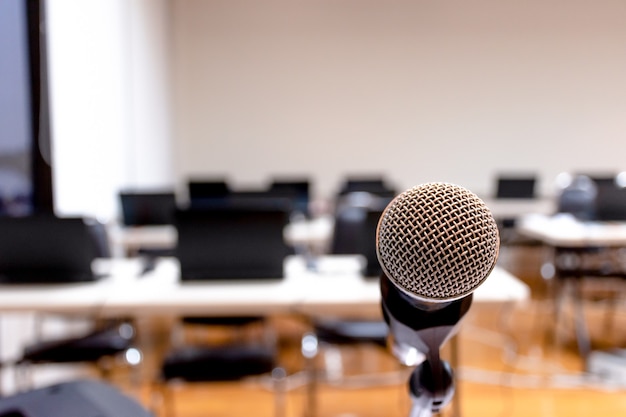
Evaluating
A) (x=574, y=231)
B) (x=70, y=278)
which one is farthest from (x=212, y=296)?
(x=574, y=231)

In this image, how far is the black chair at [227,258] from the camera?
186 centimetres

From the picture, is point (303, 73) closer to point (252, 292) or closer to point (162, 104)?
point (162, 104)

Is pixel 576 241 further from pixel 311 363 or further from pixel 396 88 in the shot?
pixel 396 88

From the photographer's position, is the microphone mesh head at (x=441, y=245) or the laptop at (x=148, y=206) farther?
the laptop at (x=148, y=206)

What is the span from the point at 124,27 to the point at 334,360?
3.18 meters

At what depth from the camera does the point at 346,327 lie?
246cm

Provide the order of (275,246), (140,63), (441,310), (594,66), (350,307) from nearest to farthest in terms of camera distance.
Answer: (441,310) < (350,307) < (275,246) < (140,63) < (594,66)

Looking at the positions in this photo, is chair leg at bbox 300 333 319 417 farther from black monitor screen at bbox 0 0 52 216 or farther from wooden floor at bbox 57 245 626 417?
black monitor screen at bbox 0 0 52 216

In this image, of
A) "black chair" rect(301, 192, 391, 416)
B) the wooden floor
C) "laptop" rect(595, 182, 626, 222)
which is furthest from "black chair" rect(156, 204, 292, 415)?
"laptop" rect(595, 182, 626, 222)

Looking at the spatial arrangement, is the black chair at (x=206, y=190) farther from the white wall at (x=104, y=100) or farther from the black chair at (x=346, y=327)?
the black chair at (x=346, y=327)

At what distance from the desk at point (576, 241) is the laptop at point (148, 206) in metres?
2.43

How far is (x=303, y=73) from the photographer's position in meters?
6.45

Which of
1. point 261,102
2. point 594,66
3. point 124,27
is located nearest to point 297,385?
point 124,27

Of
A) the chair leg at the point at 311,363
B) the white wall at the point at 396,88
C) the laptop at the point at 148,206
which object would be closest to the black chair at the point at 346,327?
the chair leg at the point at 311,363
